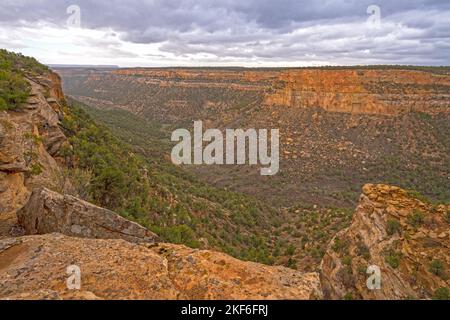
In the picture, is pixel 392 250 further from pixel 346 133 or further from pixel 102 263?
pixel 346 133

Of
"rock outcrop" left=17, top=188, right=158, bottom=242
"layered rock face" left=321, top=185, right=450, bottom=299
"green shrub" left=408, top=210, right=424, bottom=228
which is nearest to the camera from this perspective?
"rock outcrop" left=17, top=188, right=158, bottom=242

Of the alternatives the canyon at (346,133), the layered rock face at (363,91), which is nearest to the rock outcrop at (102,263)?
the canyon at (346,133)

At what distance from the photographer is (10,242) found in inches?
286

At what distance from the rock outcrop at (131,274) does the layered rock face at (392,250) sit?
463 cm

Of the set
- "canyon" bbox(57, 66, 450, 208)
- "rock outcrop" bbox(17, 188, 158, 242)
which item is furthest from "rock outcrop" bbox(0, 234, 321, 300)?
"canyon" bbox(57, 66, 450, 208)

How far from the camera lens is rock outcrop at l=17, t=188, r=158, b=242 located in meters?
8.21

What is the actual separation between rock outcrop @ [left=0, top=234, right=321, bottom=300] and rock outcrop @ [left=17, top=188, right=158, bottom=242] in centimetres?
77

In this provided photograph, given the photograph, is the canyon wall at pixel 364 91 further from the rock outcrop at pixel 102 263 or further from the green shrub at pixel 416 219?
the rock outcrop at pixel 102 263

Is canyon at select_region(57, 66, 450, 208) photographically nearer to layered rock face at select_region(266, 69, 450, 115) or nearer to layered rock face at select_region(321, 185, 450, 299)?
layered rock face at select_region(266, 69, 450, 115)

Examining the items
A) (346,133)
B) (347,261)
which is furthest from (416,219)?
(346,133)

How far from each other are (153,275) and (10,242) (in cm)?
343

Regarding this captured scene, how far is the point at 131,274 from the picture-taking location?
20.1 feet

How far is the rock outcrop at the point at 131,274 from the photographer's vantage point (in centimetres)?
575
